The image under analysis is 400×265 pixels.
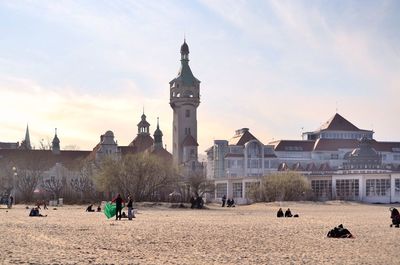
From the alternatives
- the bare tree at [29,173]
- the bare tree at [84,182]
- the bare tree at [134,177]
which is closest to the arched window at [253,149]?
the bare tree at [84,182]

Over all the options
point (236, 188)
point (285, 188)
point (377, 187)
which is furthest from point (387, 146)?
point (285, 188)

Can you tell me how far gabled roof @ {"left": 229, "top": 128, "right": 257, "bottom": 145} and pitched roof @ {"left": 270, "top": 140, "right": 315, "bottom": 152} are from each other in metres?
5.17

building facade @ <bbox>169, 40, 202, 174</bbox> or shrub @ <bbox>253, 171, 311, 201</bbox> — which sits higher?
building facade @ <bbox>169, 40, 202, 174</bbox>

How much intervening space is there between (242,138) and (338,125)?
63.4ft

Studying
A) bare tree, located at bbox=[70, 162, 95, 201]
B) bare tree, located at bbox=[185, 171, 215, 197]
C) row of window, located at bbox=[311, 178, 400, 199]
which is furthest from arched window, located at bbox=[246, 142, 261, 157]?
bare tree, located at bbox=[185, 171, 215, 197]

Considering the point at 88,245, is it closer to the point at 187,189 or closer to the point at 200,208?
the point at 200,208

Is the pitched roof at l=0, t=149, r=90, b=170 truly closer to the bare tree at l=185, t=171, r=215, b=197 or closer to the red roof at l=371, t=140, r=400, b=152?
the bare tree at l=185, t=171, r=215, b=197

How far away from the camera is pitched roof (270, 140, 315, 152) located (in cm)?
11944

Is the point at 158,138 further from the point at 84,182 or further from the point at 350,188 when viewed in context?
the point at 350,188

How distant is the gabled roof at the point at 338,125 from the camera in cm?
12406

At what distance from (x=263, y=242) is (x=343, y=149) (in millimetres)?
98086

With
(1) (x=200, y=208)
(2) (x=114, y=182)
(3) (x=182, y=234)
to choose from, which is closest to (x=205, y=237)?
(3) (x=182, y=234)

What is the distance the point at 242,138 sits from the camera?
117m

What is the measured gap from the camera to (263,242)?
23500 mm
